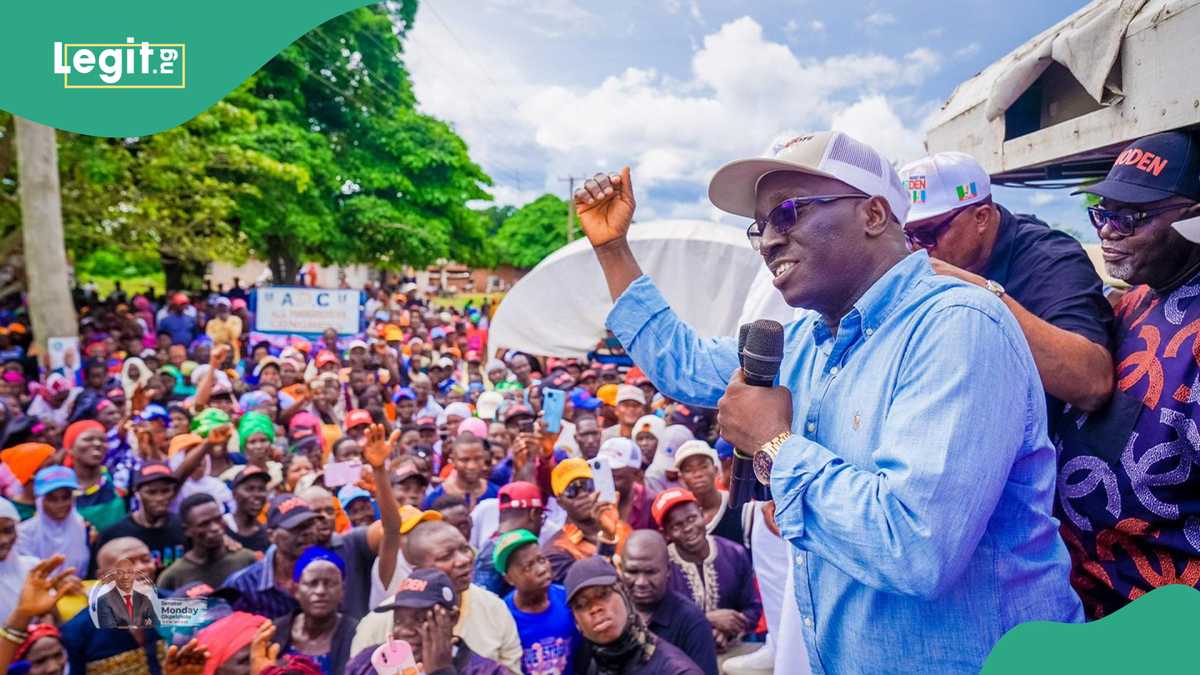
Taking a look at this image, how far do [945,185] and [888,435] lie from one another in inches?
43.7

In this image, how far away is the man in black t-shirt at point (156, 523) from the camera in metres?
4.50

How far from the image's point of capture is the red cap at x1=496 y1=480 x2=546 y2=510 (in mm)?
4410

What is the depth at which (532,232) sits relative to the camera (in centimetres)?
4719

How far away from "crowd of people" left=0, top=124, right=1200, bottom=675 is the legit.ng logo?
4.03ft

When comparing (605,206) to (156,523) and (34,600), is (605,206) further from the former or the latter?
(156,523)

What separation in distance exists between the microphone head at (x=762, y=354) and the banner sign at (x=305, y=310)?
1055 cm

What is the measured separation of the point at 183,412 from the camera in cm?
692

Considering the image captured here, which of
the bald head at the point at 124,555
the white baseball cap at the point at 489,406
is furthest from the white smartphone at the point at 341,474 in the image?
the white baseball cap at the point at 489,406

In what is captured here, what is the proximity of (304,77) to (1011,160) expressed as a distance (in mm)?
12710

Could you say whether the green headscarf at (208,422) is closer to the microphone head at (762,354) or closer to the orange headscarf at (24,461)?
the orange headscarf at (24,461)

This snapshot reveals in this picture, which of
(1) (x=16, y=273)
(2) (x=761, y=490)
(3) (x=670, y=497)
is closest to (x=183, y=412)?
(3) (x=670, y=497)

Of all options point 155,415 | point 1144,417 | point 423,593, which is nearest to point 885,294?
point 1144,417

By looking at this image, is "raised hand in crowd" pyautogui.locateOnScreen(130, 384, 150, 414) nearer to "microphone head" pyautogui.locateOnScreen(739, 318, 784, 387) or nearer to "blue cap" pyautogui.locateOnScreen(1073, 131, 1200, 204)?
"microphone head" pyautogui.locateOnScreen(739, 318, 784, 387)

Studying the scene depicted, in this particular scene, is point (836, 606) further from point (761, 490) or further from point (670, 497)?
point (670, 497)
